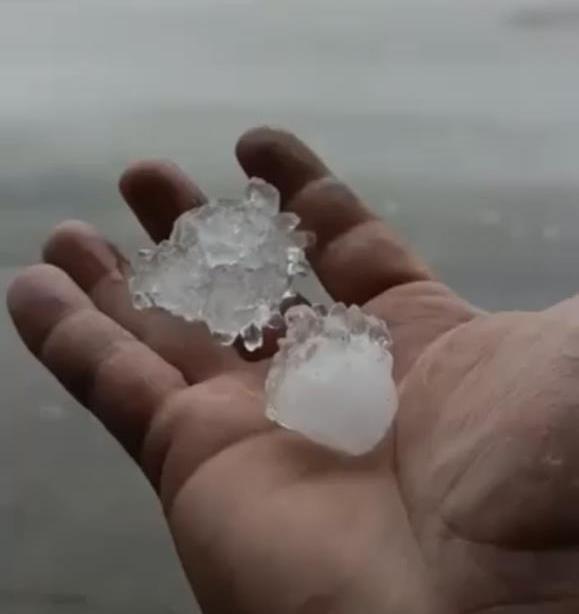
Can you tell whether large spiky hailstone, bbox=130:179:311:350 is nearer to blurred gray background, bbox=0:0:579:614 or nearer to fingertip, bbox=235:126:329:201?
fingertip, bbox=235:126:329:201

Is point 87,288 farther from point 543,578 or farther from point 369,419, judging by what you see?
point 543,578

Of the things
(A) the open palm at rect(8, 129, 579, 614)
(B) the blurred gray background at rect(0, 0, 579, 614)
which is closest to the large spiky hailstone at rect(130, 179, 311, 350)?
(A) the open palm at rect(8, 129, 579, 614)

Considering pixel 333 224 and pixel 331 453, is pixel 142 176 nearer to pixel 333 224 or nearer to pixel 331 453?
pixel 333 224

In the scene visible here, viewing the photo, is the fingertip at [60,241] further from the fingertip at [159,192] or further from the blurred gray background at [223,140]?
the blurred gray background at [223,140]

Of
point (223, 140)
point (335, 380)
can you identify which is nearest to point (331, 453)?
point (335, 380)

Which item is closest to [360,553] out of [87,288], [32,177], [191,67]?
[87,288]

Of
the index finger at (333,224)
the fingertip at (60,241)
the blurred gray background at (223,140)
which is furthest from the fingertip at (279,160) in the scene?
the blurred gray background at (223,140)
